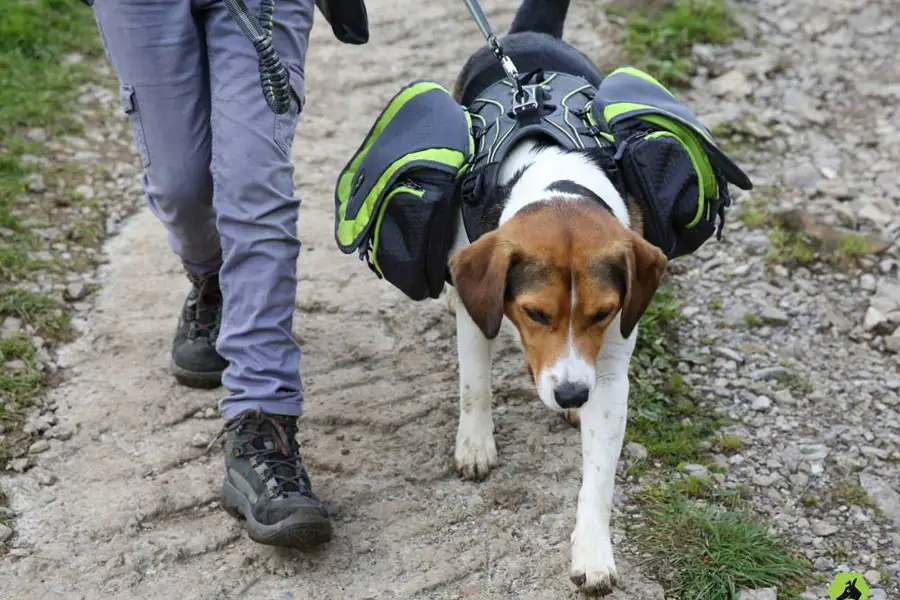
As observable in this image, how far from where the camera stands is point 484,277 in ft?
10.2

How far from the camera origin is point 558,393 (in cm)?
301

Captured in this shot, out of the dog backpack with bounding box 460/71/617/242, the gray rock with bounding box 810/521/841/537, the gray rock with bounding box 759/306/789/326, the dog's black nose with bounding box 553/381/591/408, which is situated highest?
the dog backpack with bounding box 460/71/617/242

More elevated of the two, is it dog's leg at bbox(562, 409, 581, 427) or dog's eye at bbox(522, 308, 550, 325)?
dog's eye at bbox(522, 308, 550, 325)

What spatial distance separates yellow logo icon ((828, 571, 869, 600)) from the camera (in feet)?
10.6

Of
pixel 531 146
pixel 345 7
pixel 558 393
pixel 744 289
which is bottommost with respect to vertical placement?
pixel 744 289

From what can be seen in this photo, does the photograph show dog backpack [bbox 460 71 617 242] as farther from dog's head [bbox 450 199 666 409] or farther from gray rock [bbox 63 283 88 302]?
gray rock [bbox 63 283 88 302]

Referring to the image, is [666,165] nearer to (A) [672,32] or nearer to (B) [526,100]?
(B) [526,100]

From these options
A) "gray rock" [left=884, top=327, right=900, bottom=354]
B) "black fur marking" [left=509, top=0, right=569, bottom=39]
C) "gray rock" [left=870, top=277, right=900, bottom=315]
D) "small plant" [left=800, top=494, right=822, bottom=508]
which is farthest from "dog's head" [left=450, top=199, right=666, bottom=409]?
"gray rock" [left=870, top=277, right=900, bottom=315]

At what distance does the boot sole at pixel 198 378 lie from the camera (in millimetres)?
4199

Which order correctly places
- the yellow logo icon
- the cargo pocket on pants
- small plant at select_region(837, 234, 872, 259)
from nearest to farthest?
the yellow logo icon, the cargo pocket on pants, small plant at select_region(837, 234, 872, 259)

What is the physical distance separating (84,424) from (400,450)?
3.92 ft

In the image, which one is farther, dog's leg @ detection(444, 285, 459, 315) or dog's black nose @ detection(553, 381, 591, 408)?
dog's leg @ detection(444, 285, 459, 315)

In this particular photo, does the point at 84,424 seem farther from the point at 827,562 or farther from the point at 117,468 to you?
the point at 827,562

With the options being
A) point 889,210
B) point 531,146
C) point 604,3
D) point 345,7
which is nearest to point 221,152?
point 345,7
